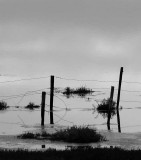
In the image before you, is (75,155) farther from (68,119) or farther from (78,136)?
(68,119)

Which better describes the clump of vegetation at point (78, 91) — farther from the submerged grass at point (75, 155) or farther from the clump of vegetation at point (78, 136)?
the submerged grass at point (75, 155)

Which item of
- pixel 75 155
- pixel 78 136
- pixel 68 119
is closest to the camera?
→ pixel 75 155

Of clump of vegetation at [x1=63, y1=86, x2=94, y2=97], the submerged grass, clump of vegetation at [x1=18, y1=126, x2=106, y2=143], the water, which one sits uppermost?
clump of vegetation at [x1=63, y1=86, x2=94, y2=97]

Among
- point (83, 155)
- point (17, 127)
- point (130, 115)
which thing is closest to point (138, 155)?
point (83, 155)

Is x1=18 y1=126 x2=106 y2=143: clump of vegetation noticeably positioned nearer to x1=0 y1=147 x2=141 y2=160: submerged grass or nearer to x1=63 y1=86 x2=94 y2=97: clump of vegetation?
x1=0 y1=147 x2=141 y2=160: submerged grass

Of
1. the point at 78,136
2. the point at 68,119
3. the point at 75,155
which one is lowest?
the point at 75,155

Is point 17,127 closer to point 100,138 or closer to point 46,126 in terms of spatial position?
point 46,126

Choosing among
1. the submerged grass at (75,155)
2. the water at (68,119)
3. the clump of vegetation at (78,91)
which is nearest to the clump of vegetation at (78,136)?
the water at (68,119)

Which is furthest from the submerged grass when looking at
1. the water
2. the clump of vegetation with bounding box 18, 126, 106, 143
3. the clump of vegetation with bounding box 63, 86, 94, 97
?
the clump of vegetation with bounding box 63, 86, 94, 97

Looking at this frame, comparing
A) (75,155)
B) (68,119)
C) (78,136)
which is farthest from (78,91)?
(75,155)

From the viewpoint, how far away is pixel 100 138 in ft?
54.7

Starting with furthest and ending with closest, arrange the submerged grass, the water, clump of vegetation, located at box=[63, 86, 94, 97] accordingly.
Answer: clump of vegetation, located at box=[63, 86, 94, 97] < the water < the submerged grass

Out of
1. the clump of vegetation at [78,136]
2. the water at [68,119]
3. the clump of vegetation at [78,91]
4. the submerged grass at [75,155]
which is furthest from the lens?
the clump of vegetation at [78,91]

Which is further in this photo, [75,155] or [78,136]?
[78,136]
